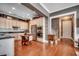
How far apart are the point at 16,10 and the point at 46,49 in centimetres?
87

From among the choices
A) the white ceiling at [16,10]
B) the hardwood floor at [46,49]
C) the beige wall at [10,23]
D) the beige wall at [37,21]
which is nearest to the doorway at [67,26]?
the hardwood floor at [46,49]

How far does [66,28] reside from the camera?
1770 millimetres

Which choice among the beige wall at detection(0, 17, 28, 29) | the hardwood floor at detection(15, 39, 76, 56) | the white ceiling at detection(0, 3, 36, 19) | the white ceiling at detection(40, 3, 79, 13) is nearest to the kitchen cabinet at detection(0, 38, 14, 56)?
the hardwood floor at detection(15, 39, 76, 56)

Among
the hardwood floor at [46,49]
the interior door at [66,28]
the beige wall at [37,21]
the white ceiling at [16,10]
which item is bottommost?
the hardwood floor at [46,49]

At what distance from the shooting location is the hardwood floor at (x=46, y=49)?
1.73m

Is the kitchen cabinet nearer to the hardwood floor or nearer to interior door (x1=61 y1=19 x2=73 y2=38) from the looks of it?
the hardwood floor

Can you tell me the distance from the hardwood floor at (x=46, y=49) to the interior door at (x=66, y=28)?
0.09 m

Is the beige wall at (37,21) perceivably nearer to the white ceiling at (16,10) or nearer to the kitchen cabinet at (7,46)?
the white ceiling at (16,10)

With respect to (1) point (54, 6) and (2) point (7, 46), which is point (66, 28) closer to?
(1) point (54, 6)

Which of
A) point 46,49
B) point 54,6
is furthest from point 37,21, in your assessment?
point 46,49

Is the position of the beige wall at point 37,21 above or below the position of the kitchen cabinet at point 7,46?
above

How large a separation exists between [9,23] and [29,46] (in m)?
0.53

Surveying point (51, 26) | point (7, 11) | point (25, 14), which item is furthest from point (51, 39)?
point (7, 11)

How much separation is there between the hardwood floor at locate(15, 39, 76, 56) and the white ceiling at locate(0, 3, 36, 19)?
0.47m
